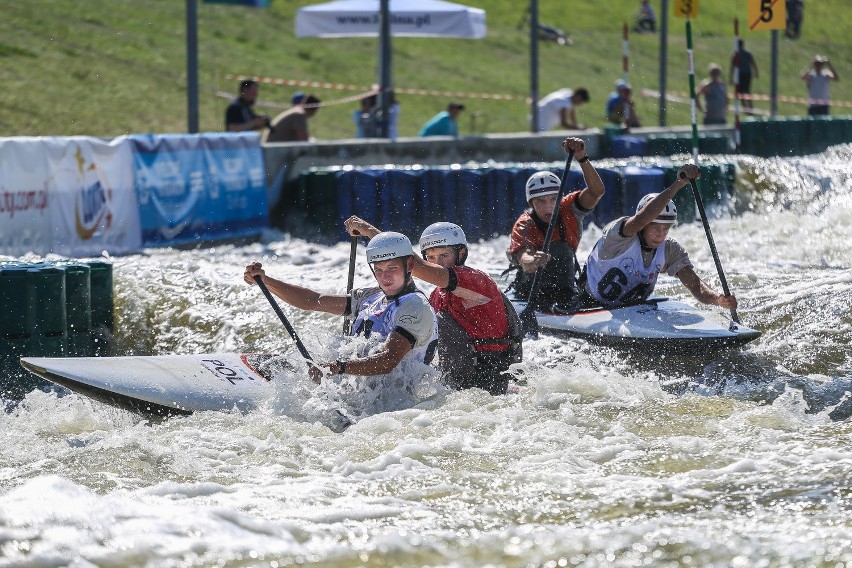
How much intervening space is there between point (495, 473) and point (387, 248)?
5.33 feet

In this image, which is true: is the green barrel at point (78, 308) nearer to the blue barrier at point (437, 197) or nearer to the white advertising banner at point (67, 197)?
the white advertising banner at point (67, 197)

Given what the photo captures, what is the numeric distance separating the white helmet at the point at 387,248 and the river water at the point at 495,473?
96 centimetres

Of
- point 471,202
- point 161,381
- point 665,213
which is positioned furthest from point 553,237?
point 471,202

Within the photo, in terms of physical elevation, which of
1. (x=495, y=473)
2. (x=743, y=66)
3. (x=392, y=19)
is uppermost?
(x=392, y=19)

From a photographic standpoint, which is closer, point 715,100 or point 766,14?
point 766,14

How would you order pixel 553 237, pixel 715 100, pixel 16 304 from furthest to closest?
pixel 715 100 → pixel 553 237 → pixel 16 304

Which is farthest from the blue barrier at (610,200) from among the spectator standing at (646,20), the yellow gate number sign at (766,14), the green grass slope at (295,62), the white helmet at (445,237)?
the spectator standing at (646,20)

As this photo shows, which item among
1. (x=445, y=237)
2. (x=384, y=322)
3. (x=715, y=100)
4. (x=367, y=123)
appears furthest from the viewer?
(x=715, y=100)

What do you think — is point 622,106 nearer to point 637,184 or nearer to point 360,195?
point 637,184

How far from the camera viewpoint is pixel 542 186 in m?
10.4

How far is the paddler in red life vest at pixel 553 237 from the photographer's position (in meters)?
10.4

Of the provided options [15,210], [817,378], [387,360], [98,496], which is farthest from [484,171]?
[98,496]

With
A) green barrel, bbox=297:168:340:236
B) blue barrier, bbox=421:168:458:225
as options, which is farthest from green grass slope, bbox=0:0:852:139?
blue barrier, bbox=421:168:458:225

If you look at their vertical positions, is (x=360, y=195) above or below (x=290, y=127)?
below
